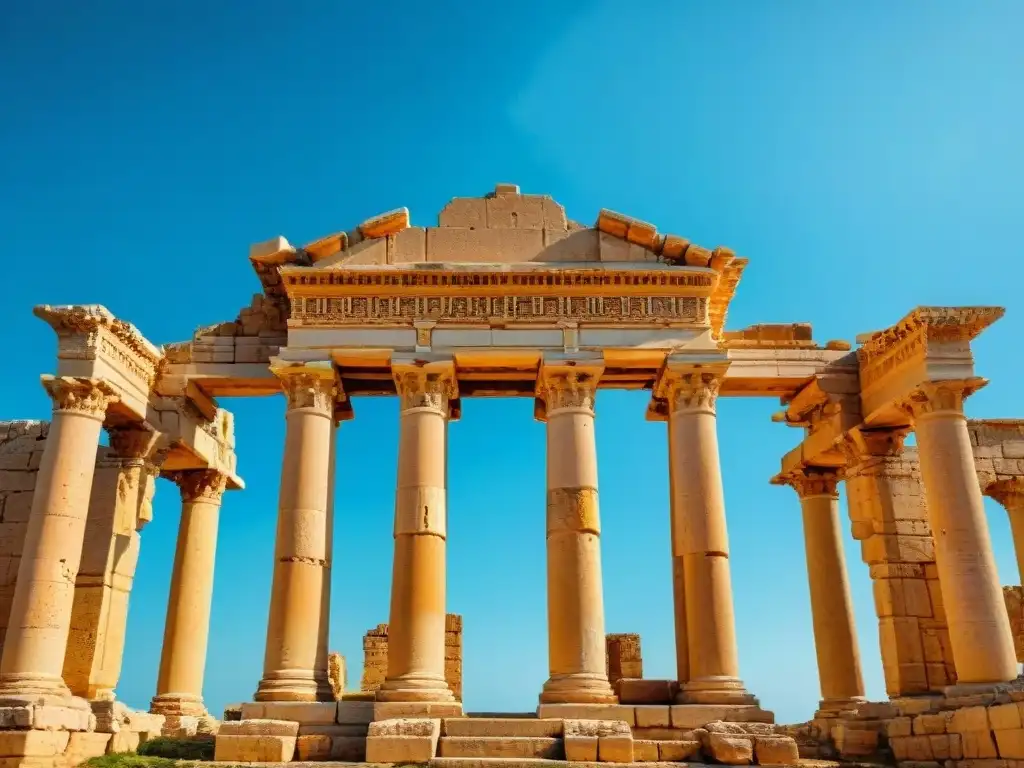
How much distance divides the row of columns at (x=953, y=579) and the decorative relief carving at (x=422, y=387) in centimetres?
958

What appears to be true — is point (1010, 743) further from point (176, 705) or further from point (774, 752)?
point (176, 705)

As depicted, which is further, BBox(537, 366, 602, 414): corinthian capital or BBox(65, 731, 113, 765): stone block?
BBox(537, 366, 602, 414): corinthian capital

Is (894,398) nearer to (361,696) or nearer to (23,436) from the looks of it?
(361,696)

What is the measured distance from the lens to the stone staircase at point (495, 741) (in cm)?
1520

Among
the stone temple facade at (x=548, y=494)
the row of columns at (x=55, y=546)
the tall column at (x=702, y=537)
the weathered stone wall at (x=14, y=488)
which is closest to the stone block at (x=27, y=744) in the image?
the stone temple facade at (x=548, y=494)

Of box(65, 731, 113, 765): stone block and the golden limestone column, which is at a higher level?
the golden limestone column

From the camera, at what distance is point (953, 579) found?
59.1ft

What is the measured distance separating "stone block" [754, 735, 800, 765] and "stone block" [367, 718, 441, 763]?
5.29 m

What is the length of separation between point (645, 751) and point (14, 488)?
14.2m

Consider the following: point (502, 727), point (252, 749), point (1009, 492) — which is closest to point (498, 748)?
point (502, 727)

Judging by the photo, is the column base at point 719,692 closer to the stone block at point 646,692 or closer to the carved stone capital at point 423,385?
the stone block at point 646,692

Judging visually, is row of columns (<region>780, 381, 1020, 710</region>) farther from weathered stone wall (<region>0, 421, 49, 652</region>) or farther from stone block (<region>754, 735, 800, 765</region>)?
weathered stone wall (<region>0, 421, 49, 652</region>)

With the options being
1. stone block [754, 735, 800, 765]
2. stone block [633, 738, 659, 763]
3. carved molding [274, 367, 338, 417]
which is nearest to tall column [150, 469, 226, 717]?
carved molding [274, 367, 338, 417]

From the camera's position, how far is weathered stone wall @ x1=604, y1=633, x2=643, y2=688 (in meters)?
26.4
